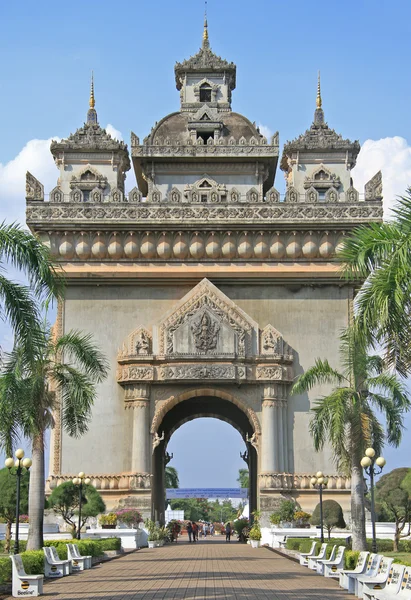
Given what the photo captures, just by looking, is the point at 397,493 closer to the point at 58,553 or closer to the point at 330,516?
the point at 330,516

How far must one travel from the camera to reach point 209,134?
120 ft

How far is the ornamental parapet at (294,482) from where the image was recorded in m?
30.7

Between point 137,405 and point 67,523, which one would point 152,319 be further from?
point 67,523

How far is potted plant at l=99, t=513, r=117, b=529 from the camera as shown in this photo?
29578mm

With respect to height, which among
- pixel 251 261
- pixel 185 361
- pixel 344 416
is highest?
pixel 251 261

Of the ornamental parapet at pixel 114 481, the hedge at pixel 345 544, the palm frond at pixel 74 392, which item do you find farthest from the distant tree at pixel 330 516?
the palm frond at pixel 74 392

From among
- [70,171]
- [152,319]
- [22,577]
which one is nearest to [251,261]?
[152,319]

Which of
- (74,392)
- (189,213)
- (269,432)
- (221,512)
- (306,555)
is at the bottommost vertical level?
(221,512)

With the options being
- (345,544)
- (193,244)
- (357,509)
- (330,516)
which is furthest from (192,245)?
(357,509)

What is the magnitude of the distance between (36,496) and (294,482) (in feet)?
39.9

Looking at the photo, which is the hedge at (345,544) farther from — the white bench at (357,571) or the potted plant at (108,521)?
the potted plant at (108,521)

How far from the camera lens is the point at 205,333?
31.5 meters

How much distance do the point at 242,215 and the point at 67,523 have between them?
11752 millimetres

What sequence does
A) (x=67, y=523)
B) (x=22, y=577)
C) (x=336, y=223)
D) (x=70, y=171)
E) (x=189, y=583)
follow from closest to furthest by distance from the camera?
(x=22, y=577), (x=189, y=583), (x=67, y=523), (x=336, y=223), (x=70, y=171)
